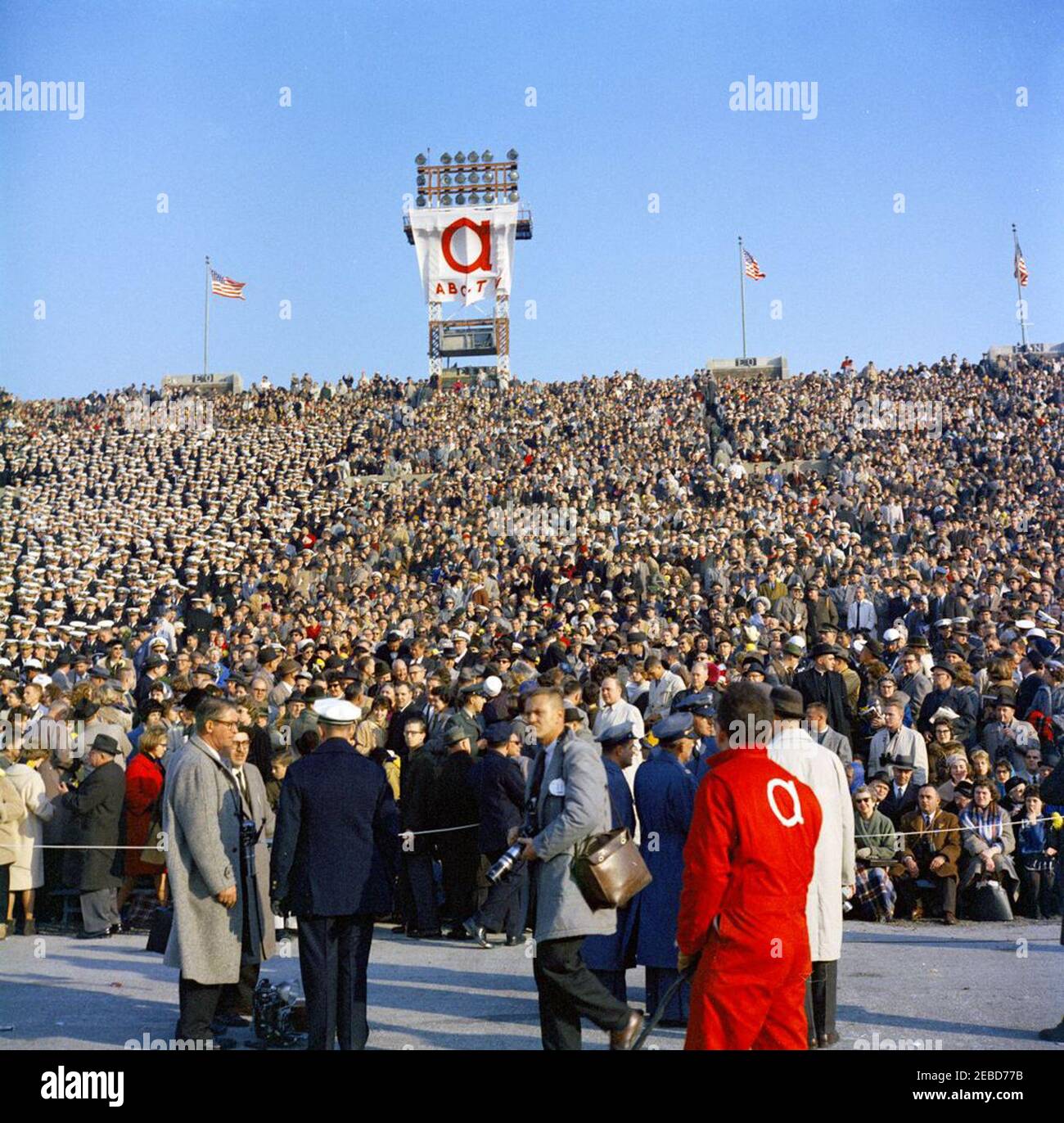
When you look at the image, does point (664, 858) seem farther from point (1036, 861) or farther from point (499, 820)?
point (1036, 861)

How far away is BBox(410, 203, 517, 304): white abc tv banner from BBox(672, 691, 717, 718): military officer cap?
151 ft

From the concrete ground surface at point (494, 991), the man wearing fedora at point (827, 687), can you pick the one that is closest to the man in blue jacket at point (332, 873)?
the concrete ground surface at point (494, 991)

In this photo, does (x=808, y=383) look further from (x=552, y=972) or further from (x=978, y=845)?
(x=552, y=972)

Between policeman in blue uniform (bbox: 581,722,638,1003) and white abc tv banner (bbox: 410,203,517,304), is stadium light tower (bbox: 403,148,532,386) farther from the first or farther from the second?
policeman in blue uniform (bbox: 581,722,638,1003)

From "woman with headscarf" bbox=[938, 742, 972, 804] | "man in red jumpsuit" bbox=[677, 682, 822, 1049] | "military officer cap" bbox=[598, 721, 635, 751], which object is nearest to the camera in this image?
"man in red jumpsuit" bbox=[677, 682, 822, 1049]

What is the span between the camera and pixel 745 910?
191 inches

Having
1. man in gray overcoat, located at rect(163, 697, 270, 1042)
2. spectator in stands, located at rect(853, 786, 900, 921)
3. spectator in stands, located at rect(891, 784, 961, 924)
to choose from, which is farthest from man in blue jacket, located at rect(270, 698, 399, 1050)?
spectator in stands, located at rect(891, 784, 961, 924)

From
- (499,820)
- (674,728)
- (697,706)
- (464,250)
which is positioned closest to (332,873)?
(674,728)

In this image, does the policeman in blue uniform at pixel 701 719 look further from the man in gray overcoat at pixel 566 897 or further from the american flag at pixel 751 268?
the american flag at pixel 751 268

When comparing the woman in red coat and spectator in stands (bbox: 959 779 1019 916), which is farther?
spectator in stands (bbox: 959 779 1019 916)

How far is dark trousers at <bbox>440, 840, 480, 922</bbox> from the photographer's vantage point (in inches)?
417

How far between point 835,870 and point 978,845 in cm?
433

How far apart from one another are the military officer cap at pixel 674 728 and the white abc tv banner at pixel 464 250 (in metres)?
47.4

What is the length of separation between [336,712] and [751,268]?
40297mm
